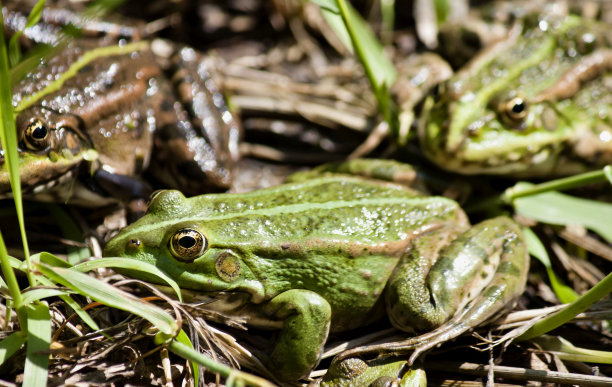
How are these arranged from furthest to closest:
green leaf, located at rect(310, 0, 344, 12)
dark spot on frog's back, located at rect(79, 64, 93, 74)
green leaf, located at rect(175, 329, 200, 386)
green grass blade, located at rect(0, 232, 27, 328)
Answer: dark spot on frog's back, located at rect(79, 64, 93, 74) → green leaf, located at rect(310, 0, 344, 12) → green leaf, located at rect(175, 329, 200, 386) → green grass blade, located at rect(0, 232, 27, 328)

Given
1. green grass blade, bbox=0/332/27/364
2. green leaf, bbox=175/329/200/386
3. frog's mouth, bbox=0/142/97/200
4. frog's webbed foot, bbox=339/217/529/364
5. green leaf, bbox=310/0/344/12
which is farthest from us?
green leaf, bbox=310/0/344/12

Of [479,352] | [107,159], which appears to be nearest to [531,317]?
[479,352]

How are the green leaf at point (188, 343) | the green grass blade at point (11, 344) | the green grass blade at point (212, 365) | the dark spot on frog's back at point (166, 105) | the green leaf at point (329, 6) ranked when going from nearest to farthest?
the green grass blade at point (212, 365) → the green grass blade at point (11, 344) → the green leaf at point (188, 343) → the green leaf at point (329, 6) → the dark spot on frog's back at point (166, 105)

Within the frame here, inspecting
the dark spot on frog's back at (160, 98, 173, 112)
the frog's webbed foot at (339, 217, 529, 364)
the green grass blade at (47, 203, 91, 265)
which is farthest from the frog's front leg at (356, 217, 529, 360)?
the dark spot on frog's back at (160, 98, 173, 112)

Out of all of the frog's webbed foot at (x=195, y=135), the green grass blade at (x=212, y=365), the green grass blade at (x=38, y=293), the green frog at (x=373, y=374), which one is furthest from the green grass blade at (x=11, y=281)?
the frog's webbed foot at (x=195, y=135)

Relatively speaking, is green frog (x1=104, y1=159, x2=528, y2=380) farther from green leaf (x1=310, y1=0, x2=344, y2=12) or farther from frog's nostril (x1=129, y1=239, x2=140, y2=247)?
green leaf (x1=310, y1=0, x2=344, y2=12)

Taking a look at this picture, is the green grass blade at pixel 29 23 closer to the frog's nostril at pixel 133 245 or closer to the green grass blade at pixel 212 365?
the frog's nostril at pixel 133 245
